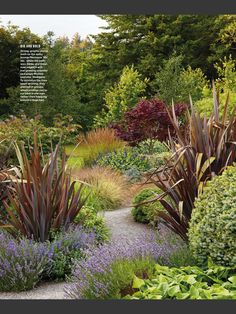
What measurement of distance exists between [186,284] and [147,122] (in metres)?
8.78

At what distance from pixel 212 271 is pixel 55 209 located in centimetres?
216

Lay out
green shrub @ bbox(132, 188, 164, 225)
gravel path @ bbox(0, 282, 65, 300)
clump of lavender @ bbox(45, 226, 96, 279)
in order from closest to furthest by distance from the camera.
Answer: gravel path @ bbox(0, 282, 65, 300), clump of lavender @ bbox(45, 226, 96, 279), green shrub @ bbox(132, 188, 164, 225)

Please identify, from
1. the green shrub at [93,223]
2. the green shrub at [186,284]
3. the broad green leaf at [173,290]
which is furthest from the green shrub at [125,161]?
the broad green leaf at [173,290]

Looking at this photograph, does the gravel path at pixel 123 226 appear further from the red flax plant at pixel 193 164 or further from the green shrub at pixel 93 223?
the red flax plant at pixel 193 164

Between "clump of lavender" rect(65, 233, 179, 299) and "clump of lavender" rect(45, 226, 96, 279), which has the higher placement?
"clump of lavender" rect(65, 233, 179, 299)

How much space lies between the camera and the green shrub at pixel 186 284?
14.8 ft

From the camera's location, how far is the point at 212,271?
511cm

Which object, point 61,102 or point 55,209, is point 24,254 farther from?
point 61,102

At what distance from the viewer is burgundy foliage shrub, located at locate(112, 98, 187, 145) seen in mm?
13211

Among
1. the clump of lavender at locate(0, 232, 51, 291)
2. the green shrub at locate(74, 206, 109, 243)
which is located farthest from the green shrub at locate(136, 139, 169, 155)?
the clump of lavender at locate(0, 232, 51, 291)

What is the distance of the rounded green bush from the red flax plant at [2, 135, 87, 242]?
1.72 metres

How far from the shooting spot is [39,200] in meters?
6.34

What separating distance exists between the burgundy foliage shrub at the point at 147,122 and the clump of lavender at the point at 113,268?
24.8 feet

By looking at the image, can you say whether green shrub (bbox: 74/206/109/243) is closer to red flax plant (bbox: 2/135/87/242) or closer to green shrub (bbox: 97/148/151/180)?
red flax plant (bbox: 2/135/87/242)
